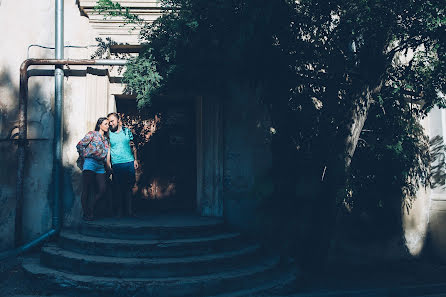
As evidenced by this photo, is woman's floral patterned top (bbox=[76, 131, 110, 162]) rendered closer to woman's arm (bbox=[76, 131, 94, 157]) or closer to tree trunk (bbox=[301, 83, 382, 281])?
woman's arm (bbox=[76, 131, 94, 157])

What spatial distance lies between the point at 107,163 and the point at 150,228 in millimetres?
1565

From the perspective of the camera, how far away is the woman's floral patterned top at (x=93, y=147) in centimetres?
550

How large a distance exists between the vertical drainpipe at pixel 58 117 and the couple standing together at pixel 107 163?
0.53m

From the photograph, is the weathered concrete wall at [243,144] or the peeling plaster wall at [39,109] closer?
the peeling plaster wall at [39,109]

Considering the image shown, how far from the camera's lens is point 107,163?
5988 millimetres

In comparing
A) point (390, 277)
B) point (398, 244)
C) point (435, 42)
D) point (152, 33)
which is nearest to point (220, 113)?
point (152, 33)

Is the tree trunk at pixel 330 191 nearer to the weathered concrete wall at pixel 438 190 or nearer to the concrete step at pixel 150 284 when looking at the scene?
the concrete step at pixel 150 284

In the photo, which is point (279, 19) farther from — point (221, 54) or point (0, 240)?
point (0, 240)

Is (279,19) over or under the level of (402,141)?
over

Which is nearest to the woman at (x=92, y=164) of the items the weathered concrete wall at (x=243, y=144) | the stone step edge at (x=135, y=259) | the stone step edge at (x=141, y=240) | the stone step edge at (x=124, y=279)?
the stone step edge at (x=141, y=240)

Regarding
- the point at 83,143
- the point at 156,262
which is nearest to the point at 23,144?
the point at 83,143

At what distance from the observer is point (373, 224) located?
7.09 meters

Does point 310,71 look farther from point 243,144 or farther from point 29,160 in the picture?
point 29,160

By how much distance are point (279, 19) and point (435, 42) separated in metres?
2.19
